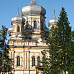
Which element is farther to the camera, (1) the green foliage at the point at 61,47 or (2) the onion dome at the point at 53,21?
(2) the onion dome at the point at 53,21

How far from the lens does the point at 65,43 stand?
2212 centimetres

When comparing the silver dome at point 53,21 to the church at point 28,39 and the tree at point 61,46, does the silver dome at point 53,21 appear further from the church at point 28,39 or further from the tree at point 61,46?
the tree at point 61,46

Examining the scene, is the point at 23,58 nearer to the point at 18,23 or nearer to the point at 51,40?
the point at 18,23

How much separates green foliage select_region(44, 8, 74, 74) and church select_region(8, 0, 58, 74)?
248 inches

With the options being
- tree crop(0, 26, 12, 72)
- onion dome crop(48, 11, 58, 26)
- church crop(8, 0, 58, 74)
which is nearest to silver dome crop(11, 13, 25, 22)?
church crop(8, 0, 58, 74)

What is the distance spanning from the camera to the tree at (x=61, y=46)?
71.7 ft

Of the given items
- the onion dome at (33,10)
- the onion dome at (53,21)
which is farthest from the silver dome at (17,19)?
the onion dome at (53,21)

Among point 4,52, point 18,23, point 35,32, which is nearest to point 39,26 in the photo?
point 35,32

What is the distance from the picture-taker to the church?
31359 millimetres

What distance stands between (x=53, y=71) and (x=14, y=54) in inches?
429

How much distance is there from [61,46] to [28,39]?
11.1 m

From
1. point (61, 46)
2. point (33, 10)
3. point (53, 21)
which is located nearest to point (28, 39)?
point (33, 10)

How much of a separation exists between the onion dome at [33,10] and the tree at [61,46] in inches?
517

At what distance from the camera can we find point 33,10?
35.9 m
